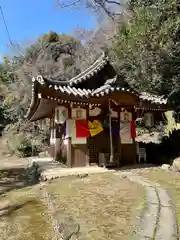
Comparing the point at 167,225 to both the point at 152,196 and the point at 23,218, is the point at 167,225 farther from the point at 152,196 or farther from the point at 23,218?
the point at 23,218

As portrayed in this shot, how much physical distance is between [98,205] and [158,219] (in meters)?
1.65

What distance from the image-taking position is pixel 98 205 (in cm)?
599

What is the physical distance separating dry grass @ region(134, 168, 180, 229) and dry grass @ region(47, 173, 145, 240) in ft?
2.56

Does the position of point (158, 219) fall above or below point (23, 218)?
above

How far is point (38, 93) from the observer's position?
34.7ft

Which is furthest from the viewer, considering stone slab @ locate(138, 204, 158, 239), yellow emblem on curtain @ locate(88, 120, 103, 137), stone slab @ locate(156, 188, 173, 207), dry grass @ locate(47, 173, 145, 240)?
yellow emblem on curtain @ locate(88, 120, 103, 137)

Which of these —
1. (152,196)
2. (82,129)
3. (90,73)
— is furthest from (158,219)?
(90,73)

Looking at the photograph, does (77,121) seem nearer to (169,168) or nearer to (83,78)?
(83,78)

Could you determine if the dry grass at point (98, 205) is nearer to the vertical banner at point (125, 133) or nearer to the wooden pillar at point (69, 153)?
the wooden pillar at point (69, 153)

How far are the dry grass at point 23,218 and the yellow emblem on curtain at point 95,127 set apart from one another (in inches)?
166

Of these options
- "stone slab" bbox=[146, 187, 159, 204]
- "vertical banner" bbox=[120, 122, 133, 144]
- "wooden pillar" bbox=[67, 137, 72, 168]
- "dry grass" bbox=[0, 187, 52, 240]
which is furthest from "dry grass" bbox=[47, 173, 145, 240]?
"vertical banner" bbox=[120, 122, 133, 144]

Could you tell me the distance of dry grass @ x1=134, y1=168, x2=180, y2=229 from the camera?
6345mm

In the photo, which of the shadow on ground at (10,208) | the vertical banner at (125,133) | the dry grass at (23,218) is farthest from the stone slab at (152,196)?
the vertical banner at (125,133)

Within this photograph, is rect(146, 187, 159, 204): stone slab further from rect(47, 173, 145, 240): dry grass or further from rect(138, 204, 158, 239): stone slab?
rect(138, 204, 158, 239): stone slab
